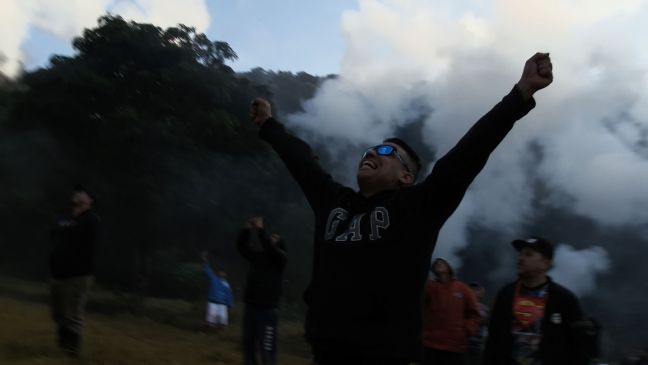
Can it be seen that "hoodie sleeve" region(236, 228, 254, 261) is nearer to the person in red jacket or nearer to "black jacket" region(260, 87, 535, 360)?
the person in red jacket

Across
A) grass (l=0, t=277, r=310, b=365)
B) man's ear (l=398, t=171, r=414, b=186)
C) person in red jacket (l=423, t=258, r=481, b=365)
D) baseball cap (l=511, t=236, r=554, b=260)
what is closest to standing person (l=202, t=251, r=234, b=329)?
grass (l=0, t=277, r=310, b=365)

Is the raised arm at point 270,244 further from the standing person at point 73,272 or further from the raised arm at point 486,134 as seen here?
the raised arm at point 486,134

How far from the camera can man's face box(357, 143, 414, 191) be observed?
206 centimetres

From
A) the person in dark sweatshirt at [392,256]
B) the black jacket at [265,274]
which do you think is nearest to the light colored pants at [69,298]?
the black jacket at [265,274]

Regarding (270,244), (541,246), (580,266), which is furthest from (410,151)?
(580,266)

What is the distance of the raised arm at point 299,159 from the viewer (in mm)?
2227

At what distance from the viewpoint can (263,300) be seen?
242 inches

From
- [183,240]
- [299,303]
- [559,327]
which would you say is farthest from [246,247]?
[299,303]

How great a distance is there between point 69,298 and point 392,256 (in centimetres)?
444

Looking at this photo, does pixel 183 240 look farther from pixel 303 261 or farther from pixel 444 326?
pixel 444 326

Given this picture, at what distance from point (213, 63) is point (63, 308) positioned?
8.00 metres

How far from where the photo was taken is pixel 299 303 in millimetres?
15688

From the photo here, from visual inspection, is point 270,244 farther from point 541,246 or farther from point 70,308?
point 541,246

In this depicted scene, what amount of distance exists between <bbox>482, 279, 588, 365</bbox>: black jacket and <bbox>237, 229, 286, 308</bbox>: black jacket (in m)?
2.78
